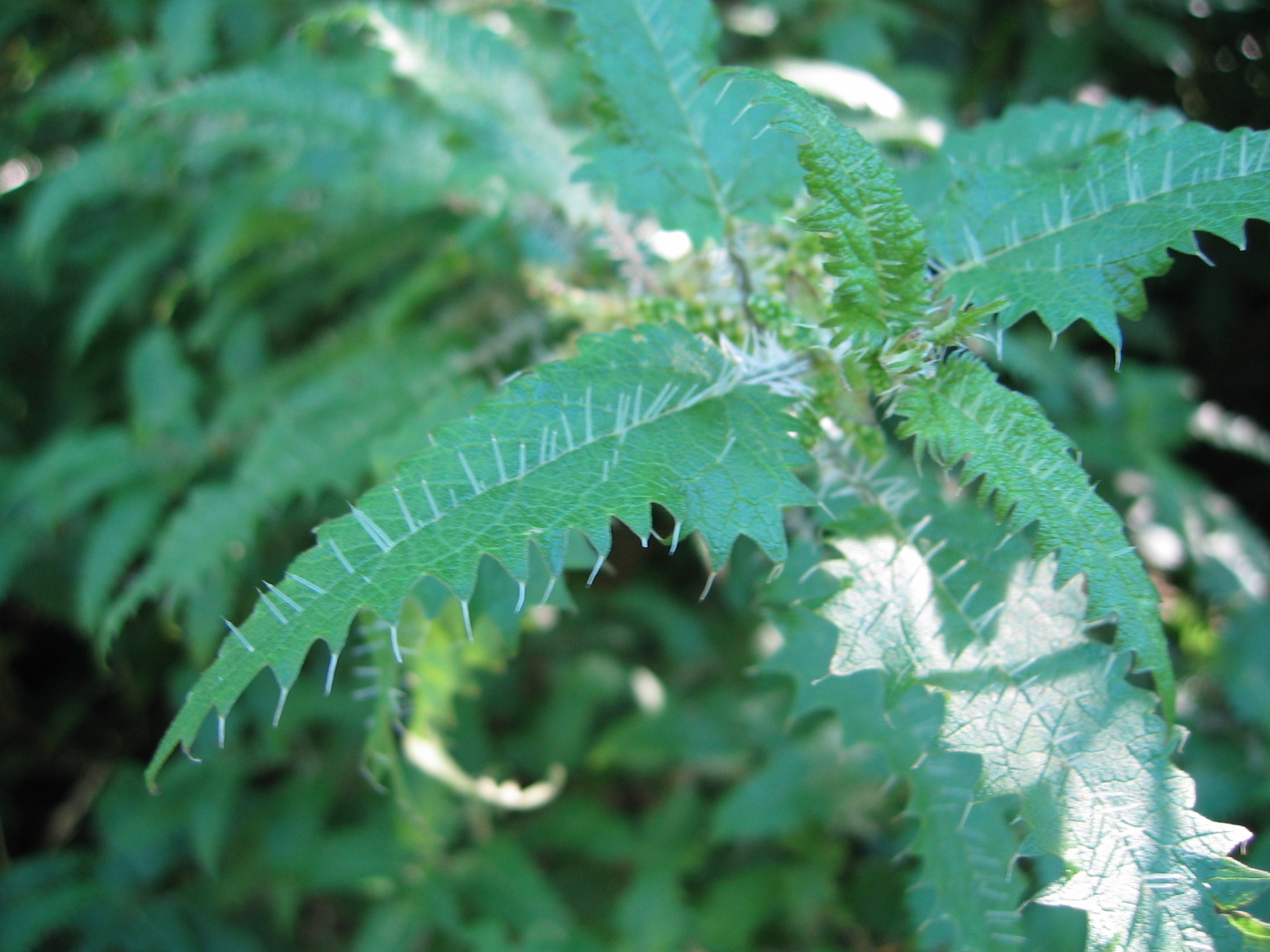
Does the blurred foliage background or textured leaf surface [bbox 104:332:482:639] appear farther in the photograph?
the blurred foliage background

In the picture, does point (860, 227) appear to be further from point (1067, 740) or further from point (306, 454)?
point (306, 454)

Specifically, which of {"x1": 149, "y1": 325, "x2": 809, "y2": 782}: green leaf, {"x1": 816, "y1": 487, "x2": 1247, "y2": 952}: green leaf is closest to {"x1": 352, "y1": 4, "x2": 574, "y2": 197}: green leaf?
{"x1": 149, "y1": 325, "x2": 809, "y2": 782}: green leaf

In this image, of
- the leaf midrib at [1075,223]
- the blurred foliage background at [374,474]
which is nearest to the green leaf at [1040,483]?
the leaf midrib at [1075,223]

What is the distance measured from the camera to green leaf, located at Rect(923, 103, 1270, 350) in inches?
40.3

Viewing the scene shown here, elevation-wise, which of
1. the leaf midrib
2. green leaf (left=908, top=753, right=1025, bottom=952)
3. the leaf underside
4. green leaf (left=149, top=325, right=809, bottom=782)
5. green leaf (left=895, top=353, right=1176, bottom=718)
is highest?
green leaf (left=149, top=325, right=809, bottom=782)

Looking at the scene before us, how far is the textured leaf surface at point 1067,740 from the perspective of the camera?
84 cm

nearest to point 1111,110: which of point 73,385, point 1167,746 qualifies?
point 1167,746

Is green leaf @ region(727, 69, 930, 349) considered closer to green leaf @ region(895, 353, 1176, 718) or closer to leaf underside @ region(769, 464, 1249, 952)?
green leaf @ region(895, 353, 1176, 718)

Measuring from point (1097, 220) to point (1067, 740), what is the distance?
639 mm

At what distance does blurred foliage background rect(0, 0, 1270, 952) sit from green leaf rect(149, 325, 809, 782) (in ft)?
1.54

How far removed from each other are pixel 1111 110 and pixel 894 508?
815 mm

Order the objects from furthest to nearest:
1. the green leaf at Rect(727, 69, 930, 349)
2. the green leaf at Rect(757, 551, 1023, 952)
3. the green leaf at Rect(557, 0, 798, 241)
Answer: the green leaf at Rect(557, 0, 798, 241)
the green leaf at Rect(757, 551, 1023, 952)
the green leaf at Rect(727, 69, 930, 349)

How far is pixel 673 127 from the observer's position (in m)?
1.35

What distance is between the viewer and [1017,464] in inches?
37.2
